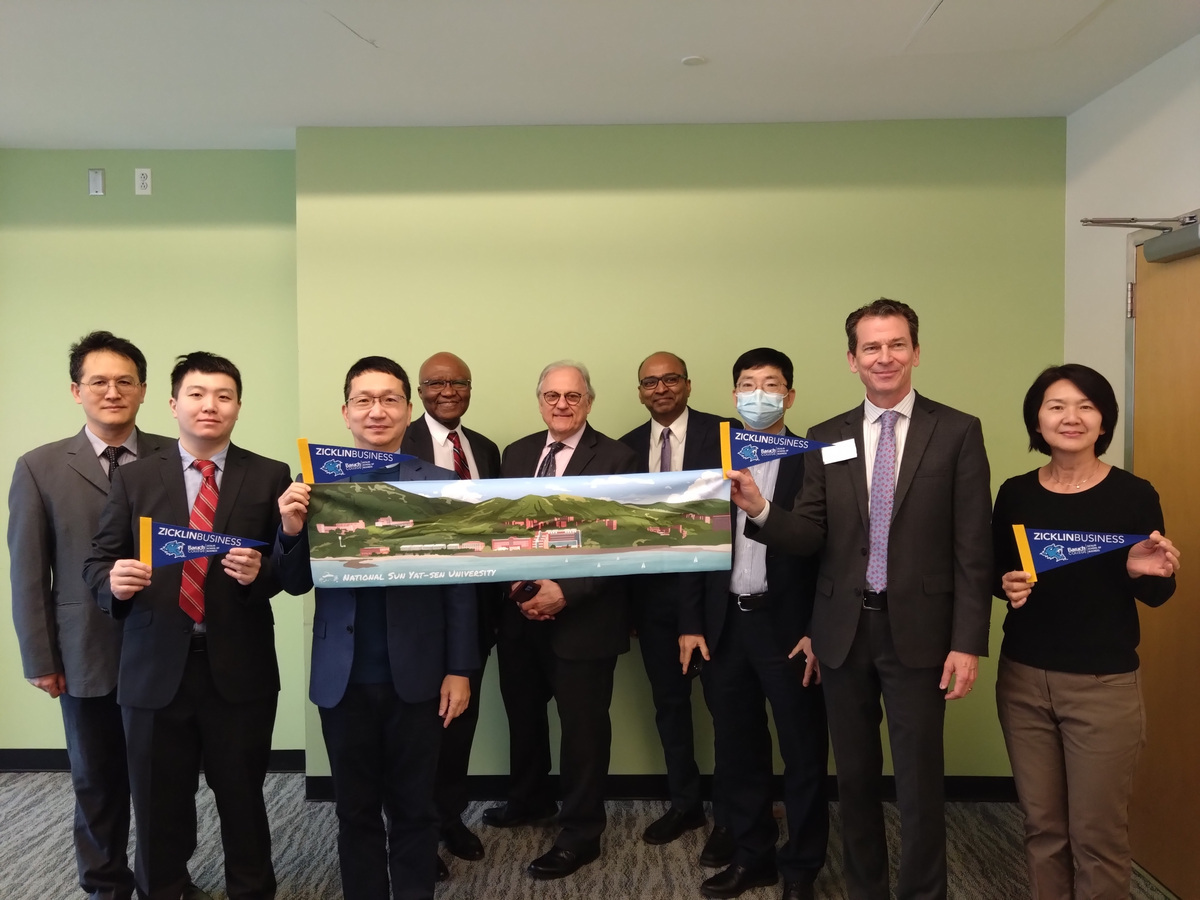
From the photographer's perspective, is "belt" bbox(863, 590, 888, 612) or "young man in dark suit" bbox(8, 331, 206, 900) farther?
"young man in dark suit" bbox(8, 331, 206, 900)

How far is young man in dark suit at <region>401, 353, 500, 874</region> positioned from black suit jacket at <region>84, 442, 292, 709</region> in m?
0.93

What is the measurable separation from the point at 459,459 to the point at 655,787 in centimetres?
196

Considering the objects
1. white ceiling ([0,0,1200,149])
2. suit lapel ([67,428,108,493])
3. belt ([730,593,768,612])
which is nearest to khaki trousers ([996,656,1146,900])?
belt ([730,593,768,612])

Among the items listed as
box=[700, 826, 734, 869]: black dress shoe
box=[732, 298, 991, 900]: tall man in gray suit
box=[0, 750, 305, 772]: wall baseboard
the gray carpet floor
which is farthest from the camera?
box=[0, 750, 305, 772]: wall baseboard

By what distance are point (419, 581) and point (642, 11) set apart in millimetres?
2141

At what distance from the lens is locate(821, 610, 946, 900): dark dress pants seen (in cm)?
249

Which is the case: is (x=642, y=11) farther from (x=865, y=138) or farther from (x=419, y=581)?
(x=419, y=581)

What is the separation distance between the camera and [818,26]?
306 centimetres

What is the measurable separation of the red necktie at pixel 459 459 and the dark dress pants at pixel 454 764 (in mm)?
798

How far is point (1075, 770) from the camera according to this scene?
2.46 meters

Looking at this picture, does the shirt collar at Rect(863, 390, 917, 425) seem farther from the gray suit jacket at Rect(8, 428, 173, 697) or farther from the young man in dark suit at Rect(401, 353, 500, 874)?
the gray suit jacket at Rect(8, 428, 173, 697)

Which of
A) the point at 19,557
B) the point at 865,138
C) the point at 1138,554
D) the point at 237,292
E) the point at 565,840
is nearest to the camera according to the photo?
the point at 1138,554

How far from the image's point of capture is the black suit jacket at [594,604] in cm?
310

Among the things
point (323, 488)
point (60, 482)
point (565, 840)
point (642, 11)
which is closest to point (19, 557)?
point (60, 482)
